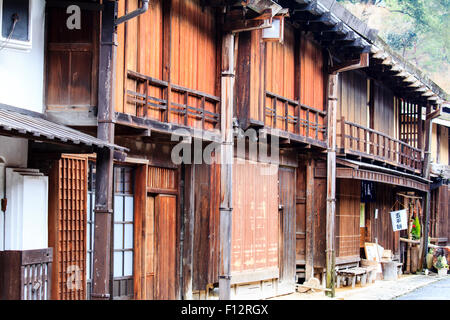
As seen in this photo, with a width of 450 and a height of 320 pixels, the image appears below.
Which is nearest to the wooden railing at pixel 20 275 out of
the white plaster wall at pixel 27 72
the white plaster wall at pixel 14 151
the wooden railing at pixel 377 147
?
the white plaster wall at pixel 14 151

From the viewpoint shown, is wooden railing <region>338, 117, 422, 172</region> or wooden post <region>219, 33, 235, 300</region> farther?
wooden railing <region>338, 117, 422, 172</region>

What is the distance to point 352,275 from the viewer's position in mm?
22688

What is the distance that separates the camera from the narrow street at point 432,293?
20391mm

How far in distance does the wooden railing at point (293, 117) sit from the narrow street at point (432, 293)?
5.10m

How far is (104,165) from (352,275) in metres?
13.2

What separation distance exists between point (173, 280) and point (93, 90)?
16.9 feet

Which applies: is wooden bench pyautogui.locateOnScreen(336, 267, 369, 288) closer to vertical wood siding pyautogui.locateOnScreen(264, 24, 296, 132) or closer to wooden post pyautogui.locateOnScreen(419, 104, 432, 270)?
vertical wood siding pyautogui.locateOnScreen(264, 24, 296, 132)

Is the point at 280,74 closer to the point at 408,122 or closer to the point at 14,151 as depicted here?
the point at 14,151

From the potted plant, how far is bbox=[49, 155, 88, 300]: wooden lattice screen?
19.9 m

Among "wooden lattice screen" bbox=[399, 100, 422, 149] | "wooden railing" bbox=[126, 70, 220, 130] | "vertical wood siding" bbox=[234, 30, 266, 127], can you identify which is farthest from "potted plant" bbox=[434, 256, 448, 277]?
"wooden railing" bbox=[126, 70, 220, 130]

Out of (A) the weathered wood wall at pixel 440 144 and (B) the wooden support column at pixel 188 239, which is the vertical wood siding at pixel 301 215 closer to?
(B) the wooden support column at pixel 188 239

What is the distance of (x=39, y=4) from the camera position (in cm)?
1189

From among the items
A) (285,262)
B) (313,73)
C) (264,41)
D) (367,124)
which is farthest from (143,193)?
(367,124)

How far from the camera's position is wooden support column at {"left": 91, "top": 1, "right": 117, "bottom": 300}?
11250 millimetres
